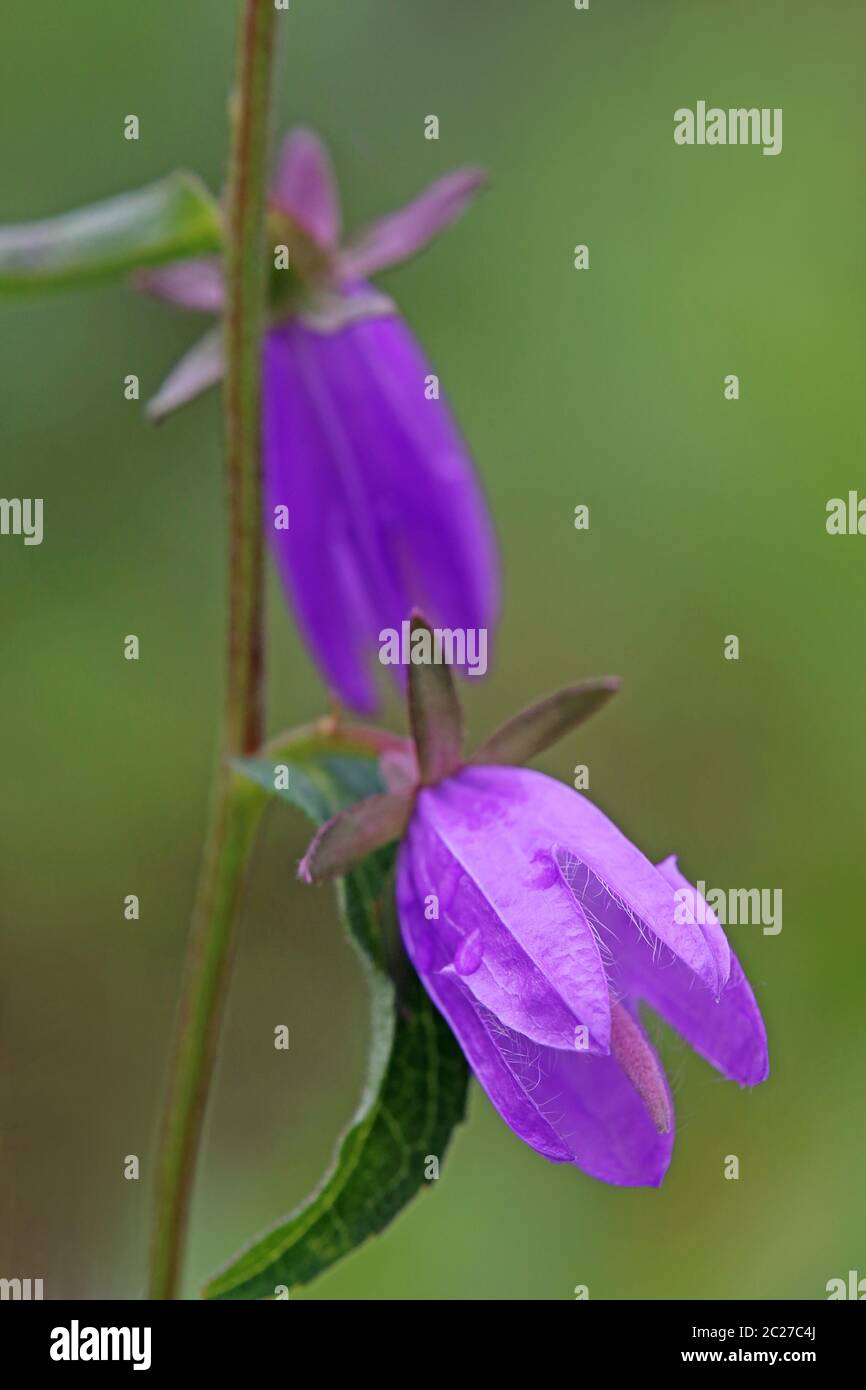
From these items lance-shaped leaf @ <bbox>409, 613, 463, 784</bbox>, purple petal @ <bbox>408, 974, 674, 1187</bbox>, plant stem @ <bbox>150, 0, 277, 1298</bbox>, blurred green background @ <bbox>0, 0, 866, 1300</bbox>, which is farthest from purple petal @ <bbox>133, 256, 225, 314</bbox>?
blurred green background @ <bbox>0, 0, 866, 1300</bbox>

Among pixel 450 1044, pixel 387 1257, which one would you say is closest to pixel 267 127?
pixel 450 1044

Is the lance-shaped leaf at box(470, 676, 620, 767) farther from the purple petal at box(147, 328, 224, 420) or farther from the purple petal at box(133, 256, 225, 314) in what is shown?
the purple petal at box(133, 256, 225, 314)

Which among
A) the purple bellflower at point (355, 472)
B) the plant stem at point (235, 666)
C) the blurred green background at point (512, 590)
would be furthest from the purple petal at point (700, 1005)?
the blurred green background at point (512, 590)

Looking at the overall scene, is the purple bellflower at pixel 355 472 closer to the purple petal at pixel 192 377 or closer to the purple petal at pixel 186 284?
the purple petal at pixel 186 284

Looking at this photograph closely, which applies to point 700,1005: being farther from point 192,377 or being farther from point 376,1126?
point 192,377

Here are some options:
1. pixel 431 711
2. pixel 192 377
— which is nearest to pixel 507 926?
pixel 431 711
